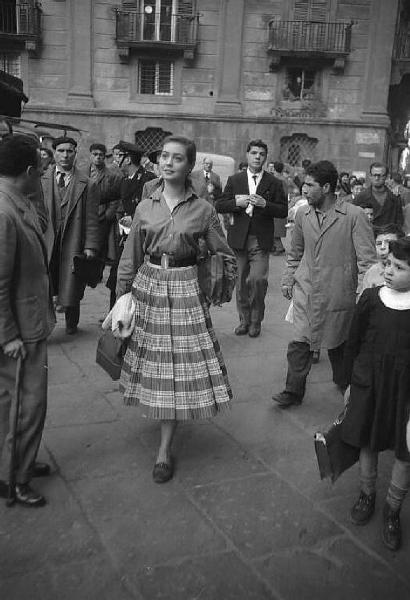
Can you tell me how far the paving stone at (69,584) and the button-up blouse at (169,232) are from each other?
4.86 feet

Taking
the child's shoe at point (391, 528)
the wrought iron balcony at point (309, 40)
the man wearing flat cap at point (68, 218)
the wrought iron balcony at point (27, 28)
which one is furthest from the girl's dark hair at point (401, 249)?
the wrought iron balcony at point (27, 28)

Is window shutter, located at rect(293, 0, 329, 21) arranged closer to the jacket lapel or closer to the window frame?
the window frame

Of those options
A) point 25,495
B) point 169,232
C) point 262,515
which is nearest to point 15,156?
point 169,232

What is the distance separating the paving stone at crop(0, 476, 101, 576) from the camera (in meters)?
2.58

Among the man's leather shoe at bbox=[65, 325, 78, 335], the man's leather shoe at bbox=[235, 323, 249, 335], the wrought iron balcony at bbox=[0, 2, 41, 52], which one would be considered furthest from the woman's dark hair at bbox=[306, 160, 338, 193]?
the wrought iron balcony at bbox=[0, 2, 41, 52]

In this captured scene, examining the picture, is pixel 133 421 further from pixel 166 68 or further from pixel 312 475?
pixel 166 68

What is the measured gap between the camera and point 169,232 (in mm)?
3334

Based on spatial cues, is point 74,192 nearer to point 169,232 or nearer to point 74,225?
point 74,225

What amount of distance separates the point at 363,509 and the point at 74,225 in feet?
12.9

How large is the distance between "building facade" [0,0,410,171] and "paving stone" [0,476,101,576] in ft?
66.6

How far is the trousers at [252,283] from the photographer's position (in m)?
6.38

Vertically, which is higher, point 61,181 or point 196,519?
point 61,181

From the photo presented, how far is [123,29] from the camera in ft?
72.3

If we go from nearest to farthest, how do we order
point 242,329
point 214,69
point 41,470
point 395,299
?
point 395,299 < point 41,470 < point 242,329 < point 214,69
